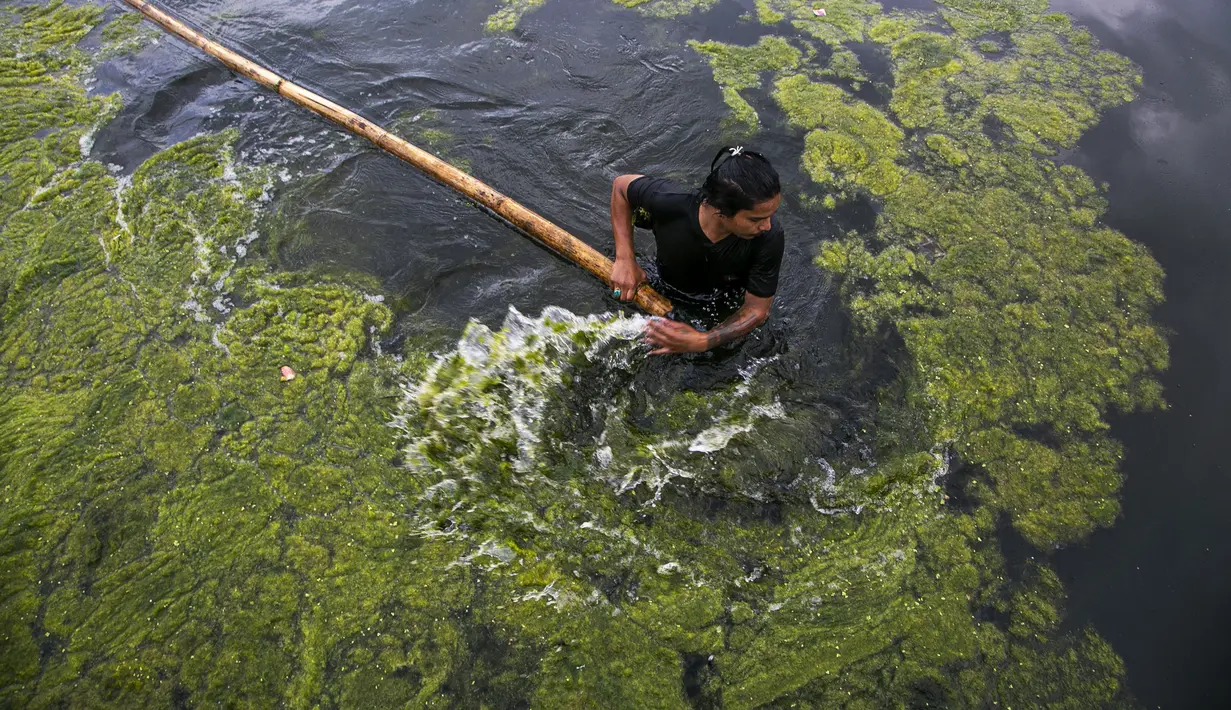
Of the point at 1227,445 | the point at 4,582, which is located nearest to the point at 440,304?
the point at 4,582

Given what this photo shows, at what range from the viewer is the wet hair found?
2582mm

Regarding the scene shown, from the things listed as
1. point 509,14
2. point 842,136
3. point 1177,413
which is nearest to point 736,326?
point 1177,413

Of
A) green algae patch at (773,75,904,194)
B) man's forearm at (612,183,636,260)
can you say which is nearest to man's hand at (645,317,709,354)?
man's forearm at (612,183,636,260)

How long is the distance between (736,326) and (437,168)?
2.57 meters

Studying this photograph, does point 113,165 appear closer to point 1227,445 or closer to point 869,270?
point 869,270

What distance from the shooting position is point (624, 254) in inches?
137

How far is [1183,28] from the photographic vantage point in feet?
18.5

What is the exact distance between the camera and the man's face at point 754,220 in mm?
2637

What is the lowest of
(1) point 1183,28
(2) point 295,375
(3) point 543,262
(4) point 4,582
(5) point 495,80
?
(4) point 4,582

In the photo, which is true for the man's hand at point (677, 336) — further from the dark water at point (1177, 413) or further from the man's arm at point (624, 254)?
the dark water at point (1177, 413)

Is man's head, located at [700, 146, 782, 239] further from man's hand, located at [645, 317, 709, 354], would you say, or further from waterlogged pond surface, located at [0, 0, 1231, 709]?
waterlogged pond surface, located at [0, 0, 1231, 709]

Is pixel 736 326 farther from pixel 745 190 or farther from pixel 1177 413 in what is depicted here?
pixel 1177 413

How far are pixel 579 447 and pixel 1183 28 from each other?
7.01m

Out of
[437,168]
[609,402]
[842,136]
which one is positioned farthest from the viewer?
[842,136]
